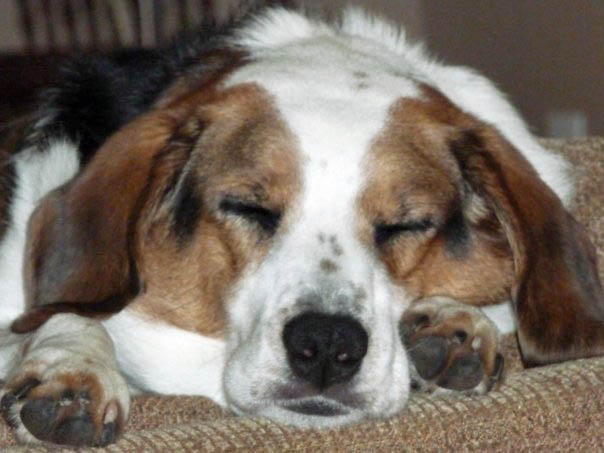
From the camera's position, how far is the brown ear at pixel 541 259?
210 centimetres

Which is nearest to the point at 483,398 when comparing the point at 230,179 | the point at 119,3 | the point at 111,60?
the point at 230,179

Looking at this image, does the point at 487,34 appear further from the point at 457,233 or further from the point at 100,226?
the point at 100,226

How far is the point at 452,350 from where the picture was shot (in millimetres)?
1968

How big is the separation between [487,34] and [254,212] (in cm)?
476

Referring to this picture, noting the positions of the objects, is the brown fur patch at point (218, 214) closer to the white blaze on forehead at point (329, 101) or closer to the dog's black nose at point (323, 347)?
the white blaze on forehead at point (329, 101)

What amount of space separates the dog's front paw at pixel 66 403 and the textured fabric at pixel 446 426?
0.13ft

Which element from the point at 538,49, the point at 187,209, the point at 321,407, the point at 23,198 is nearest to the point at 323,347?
the point at 321,407

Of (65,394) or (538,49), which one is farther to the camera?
(538,49)

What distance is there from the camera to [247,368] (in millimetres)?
1947

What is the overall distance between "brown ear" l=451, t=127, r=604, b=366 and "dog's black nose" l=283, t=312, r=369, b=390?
40cm

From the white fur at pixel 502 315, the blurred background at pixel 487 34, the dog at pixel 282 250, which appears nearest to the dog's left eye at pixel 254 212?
the dog at pixel 282 250

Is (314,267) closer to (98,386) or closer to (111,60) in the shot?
(98,386)

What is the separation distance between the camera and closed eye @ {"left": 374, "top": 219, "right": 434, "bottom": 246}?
6.86 ft

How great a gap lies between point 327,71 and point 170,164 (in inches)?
13.7
